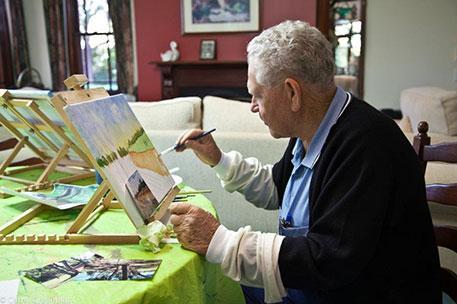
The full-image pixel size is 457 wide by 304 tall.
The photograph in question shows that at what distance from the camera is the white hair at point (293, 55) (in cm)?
99

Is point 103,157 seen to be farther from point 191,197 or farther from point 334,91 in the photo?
point 334,91

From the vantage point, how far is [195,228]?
1.00 metres

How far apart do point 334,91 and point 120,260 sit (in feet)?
2.05

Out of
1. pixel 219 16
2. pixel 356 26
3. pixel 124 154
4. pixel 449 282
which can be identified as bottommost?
pixel 449 282

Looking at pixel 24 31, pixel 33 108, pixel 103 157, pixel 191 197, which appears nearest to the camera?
pixel 103 157

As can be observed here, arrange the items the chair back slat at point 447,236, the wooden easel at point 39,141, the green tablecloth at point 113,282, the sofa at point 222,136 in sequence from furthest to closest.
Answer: the sofa at point 222,136
the wooden easel at point 39,141
the chair back slat at point 447,236
the green tablecloth at point 113,282

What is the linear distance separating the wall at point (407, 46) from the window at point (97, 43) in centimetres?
324

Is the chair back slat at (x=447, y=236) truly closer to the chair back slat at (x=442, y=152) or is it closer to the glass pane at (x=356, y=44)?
the chair back slat at (x=442, y=152)

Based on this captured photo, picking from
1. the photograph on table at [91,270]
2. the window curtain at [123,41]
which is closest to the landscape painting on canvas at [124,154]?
the photograph on table at [91,270]

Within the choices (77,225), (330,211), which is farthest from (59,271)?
(330,211)

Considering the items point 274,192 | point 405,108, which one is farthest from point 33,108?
point 405,108

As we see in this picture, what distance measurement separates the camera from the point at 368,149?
925 millimetres

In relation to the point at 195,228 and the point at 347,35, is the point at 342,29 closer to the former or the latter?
the point at 347,35

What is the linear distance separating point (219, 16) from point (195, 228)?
439 centimetres
